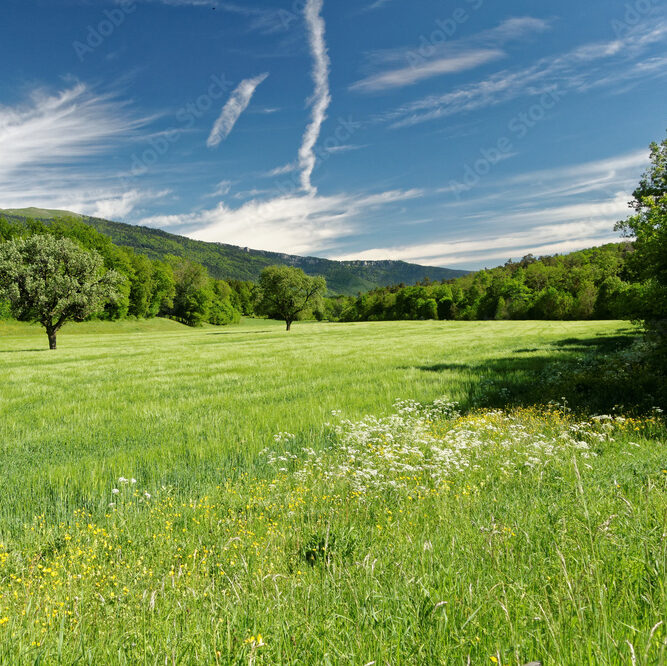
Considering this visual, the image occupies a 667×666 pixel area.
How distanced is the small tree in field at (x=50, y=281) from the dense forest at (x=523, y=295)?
7978 cm

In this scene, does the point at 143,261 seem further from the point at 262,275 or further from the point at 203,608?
the point at 203,608

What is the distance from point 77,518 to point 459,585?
500 cm

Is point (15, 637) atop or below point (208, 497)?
atop

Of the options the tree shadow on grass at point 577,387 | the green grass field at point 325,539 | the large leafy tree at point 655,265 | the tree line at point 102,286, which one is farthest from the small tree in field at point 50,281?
the large leafy tree at point 655,265

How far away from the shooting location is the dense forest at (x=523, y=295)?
312 ft

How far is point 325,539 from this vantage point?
366cm

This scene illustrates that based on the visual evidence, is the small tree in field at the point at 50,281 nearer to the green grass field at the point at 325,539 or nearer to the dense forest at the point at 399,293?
the dense forest at the point at 399,293

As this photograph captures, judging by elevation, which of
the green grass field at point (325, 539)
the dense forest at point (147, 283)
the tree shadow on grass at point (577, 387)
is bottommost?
the tree shadow on grass at point (577, 387)

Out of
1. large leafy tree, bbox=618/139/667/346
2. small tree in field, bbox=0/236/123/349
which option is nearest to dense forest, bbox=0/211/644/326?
small tree in field, bbox=0/236/123/349

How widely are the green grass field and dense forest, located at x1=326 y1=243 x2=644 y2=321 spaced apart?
75.8 meters

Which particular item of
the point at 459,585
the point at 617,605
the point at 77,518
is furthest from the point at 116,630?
the point at 617,605

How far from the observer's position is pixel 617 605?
2.37 metres

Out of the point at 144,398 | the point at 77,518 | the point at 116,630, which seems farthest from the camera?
the point at 144,398

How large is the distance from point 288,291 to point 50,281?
3686cm
